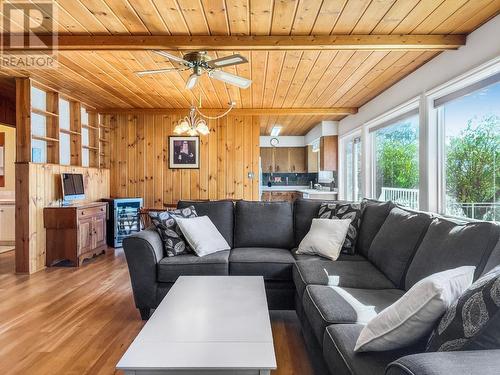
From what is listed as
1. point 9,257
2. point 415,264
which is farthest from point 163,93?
point 415,264

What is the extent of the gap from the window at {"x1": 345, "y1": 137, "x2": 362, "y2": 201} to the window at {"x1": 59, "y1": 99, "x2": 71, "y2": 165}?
5.02 meters

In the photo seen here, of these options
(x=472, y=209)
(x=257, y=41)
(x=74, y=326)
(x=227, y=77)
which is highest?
(x=257, y=41)

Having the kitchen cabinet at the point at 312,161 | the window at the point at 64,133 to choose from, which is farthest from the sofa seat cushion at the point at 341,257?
the kitchen cabinet at the point at 312,161

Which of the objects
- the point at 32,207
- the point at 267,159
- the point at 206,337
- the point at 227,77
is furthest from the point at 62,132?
the point at 267,159

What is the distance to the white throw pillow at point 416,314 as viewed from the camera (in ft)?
3.69

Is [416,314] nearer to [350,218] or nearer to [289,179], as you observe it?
[350,218]

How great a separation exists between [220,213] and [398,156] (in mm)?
2750

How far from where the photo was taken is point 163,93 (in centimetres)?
502

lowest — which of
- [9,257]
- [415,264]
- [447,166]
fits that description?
[9,257]

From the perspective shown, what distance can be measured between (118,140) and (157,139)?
75 centimetres

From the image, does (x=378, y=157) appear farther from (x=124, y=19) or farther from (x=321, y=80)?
(x=124, y=19)

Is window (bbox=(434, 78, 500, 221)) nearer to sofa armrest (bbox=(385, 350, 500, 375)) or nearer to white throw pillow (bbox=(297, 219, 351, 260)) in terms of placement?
white throw pillow (bbox=(297, 219, 351, 260))

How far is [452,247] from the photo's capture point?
178 cm

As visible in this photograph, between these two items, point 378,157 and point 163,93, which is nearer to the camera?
point 163,93
